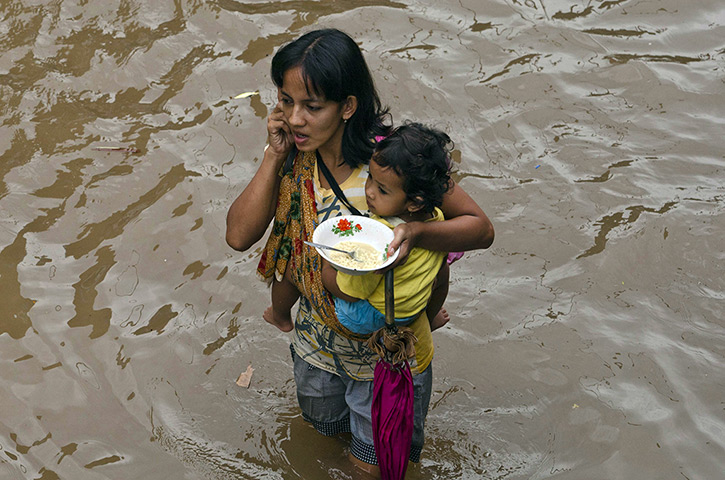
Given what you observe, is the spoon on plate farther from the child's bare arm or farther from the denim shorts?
the denim shorts

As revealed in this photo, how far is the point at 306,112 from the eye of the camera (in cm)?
241

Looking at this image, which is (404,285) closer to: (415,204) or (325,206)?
(415,204)

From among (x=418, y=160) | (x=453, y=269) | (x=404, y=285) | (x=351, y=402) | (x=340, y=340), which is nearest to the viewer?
(x=418, y=160)

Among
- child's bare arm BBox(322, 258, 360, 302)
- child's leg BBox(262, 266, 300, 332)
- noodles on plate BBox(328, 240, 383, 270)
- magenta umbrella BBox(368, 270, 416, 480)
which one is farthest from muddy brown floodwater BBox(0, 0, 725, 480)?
noodles on plate BBox(328, 240, 383, 270)

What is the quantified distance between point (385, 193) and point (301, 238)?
384mm

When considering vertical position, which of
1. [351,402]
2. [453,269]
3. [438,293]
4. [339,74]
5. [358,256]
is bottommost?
[453,269]

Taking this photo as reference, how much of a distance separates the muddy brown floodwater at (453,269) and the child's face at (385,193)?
134 centimetres

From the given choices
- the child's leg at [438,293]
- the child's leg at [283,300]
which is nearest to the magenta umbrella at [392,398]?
the child's leg at [438,293]

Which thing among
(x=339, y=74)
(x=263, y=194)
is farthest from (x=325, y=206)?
(x=339, y=74)

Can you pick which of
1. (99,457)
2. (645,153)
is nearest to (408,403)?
(99,457)

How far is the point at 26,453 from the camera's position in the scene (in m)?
3.22

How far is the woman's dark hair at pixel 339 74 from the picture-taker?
235 centimetres

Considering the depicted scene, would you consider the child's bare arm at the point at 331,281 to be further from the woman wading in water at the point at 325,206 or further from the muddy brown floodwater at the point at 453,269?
the muddy brown floodwater at the point at 453,269

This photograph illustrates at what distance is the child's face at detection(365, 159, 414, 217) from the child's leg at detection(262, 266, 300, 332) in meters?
0.50
